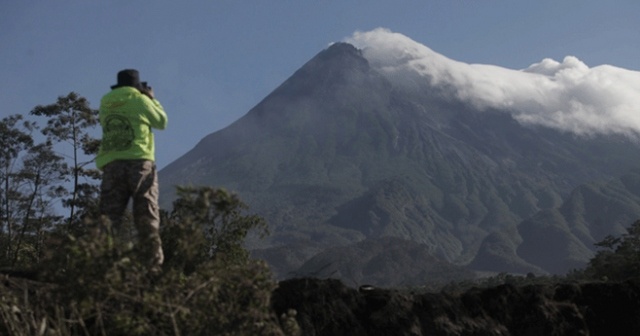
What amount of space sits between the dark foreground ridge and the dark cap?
294cm

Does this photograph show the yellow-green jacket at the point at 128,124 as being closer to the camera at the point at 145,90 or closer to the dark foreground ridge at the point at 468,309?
the camera at the point at 145,90

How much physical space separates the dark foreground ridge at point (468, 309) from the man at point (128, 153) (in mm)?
2176

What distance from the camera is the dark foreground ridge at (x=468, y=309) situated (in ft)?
33.2

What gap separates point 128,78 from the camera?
8773 mm

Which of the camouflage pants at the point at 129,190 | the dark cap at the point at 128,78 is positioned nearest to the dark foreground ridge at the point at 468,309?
the camouflage pants at the point at 129,190

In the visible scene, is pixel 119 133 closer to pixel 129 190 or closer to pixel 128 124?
pixel 128 124

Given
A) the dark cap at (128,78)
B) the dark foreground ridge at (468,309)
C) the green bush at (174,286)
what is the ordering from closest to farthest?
the green bush at (174,286)
the dark cap at (128,78)
the dark foreground ridge at (468,309)

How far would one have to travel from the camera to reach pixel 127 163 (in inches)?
335

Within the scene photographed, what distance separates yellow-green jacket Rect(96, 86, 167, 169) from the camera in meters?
8.49

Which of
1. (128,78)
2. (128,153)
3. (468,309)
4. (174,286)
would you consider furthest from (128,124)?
(468,309)

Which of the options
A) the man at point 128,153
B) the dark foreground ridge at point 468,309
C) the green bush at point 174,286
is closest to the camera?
the green bush at point 174,286

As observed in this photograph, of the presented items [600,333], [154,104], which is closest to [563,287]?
[600,333]

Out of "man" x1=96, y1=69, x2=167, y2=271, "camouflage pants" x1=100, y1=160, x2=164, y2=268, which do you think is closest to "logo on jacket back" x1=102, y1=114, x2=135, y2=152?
"man" x1=96, y1=69, x2=167, y2=271

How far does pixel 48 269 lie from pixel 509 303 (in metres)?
7.22
